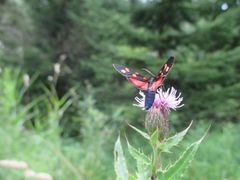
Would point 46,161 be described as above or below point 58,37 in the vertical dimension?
above

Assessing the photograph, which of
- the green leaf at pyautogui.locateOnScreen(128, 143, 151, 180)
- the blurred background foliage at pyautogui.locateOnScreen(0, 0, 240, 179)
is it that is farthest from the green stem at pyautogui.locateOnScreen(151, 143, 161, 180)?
the blurred background foliage at pyautogui.locateOnScreen(0, 0, 240, 179)

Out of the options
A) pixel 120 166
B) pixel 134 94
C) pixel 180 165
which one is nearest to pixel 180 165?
pixel 180 165

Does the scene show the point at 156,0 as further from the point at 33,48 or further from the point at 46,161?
the point at 33,48

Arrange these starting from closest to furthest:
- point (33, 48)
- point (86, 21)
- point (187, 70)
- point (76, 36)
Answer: point (187, 70), point (86, 21), point (33, 48), point (76, 36)

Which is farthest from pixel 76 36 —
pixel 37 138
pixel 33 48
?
pixel 37 138

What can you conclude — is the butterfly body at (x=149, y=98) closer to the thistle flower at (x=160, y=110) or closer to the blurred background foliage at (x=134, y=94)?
the thistle flower at (x=160, y=110)

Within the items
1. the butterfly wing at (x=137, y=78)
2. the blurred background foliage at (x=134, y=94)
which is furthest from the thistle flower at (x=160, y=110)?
the blurred background foliage at (x=134, y=94)

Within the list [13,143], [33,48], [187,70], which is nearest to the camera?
[13,143]
